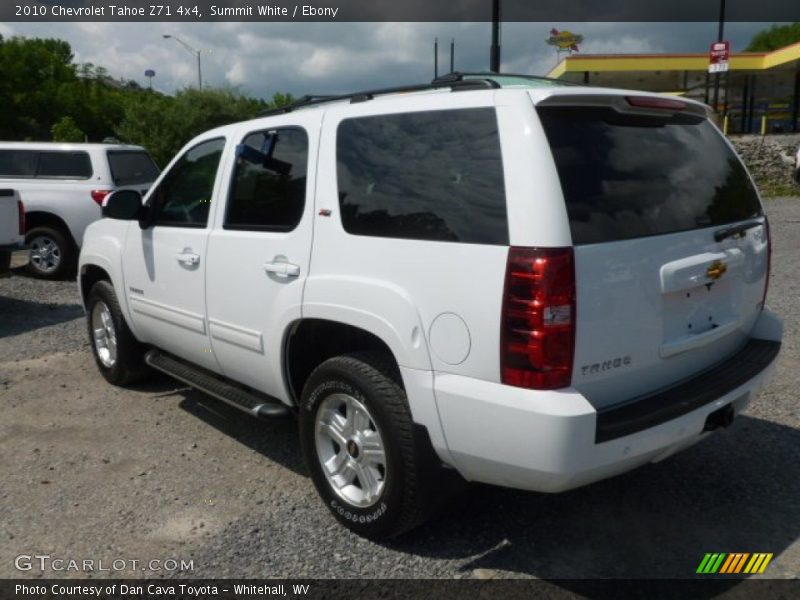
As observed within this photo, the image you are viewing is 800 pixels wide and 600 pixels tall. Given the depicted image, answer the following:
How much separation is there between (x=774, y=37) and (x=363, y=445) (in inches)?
3381

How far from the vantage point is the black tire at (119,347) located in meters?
5.26

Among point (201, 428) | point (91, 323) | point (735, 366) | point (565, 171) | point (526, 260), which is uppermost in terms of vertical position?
point (565, 171)

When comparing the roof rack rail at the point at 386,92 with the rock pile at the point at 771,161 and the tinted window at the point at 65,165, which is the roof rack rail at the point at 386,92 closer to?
the tinted window at the point at 65,165

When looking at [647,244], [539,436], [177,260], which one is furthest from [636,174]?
[177,260]

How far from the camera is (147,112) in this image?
123ft

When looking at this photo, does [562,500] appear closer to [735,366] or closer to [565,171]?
[735,366]

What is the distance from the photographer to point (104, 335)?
223 inches

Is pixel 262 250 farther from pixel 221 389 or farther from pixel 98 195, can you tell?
pixel 98 195

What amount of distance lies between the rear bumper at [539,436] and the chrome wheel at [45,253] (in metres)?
9.06

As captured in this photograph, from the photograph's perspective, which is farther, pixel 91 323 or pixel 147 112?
pixel 147 112

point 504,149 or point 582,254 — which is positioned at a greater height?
point 504,149

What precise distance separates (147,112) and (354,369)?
124ft

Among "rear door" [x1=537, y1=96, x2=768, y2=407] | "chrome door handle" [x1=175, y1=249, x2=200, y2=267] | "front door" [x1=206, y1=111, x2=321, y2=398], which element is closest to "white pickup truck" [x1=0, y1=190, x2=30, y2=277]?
"chrome door handle" [x1=175, y1=249, x2=200, y2=267]

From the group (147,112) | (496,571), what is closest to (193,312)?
(496,571)
